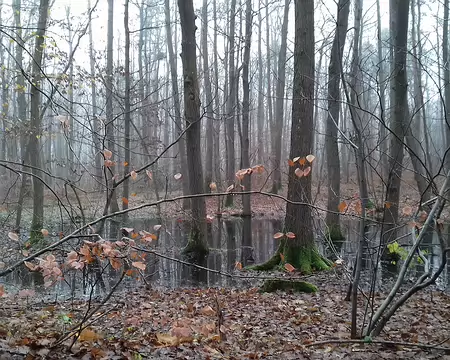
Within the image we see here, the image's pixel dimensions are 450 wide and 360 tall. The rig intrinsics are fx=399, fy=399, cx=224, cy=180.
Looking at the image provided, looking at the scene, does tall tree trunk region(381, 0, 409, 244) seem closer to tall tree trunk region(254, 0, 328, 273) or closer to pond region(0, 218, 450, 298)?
pond region(0, 218, 450, 298)

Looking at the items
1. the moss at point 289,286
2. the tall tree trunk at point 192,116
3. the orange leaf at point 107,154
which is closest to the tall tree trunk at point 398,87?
the moss at point 289,286

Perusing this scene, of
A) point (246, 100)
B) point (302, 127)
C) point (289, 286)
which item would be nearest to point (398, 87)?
point (302, 127)

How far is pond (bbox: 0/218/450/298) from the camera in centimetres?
783

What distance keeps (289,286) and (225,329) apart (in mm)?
2969

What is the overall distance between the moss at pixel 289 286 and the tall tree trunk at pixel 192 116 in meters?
3.72

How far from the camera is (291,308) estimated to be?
609cm

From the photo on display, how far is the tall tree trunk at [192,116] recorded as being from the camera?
10711 mm

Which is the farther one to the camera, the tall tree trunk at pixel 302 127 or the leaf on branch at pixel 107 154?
the tall tree trunk at pixel 302 127

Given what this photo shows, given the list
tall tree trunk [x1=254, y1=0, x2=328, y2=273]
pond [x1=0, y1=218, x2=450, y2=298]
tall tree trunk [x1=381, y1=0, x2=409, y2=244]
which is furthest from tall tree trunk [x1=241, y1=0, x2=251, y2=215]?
tall tree trunk [x1=254, y1=0, x2=328, y2=273]

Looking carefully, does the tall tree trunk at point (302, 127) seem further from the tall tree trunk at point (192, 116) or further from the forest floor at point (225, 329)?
the tall tree trunk at point (192, 116)

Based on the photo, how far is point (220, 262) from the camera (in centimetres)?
1078

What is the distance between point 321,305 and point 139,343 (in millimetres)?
3205

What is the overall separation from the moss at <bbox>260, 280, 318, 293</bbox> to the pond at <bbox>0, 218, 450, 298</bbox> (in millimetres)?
771

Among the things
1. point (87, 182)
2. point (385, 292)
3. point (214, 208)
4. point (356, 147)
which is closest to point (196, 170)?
point (385, 292)
